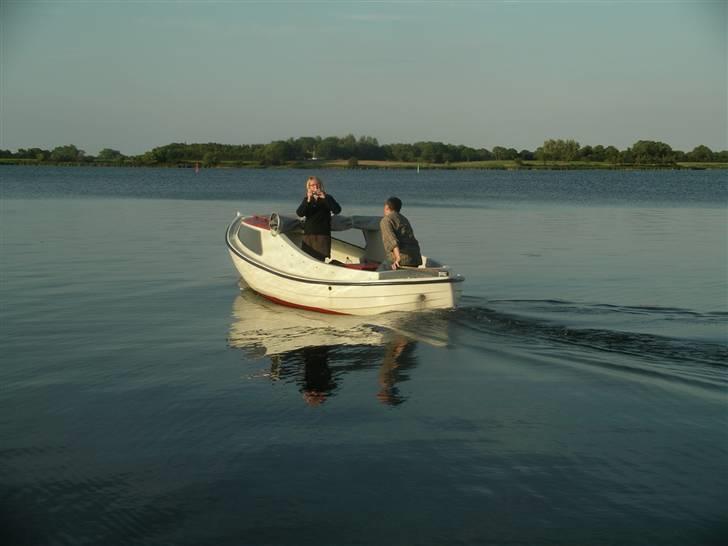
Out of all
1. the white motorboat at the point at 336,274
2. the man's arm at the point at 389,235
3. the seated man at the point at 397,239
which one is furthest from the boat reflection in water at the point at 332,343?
the man's arm at the point at 389,235

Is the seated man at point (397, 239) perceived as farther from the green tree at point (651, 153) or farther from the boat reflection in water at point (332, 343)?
the green tree at point (651, 153)

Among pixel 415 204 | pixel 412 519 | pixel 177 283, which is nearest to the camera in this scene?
pixel 412 519

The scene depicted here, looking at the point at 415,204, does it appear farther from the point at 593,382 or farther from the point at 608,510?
the point at 608,510

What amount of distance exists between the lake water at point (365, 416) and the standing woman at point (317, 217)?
1259mm

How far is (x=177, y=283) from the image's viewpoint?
17672 mm

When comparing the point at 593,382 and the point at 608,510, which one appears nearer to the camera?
the point at 608,510

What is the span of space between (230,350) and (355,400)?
321 centimetres

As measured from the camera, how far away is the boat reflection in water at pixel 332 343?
991 centimetres

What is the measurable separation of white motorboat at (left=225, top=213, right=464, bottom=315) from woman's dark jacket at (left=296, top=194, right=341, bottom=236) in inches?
17.9

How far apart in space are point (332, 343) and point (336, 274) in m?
1.89

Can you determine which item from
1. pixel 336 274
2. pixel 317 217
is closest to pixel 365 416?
pixel 336 274

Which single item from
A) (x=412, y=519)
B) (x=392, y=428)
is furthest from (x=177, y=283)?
(x=412, y=519)

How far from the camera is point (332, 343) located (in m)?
11.9

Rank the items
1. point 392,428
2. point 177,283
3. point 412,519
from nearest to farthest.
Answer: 1. point 412,519
2. point 392,428
3. point 177,283
